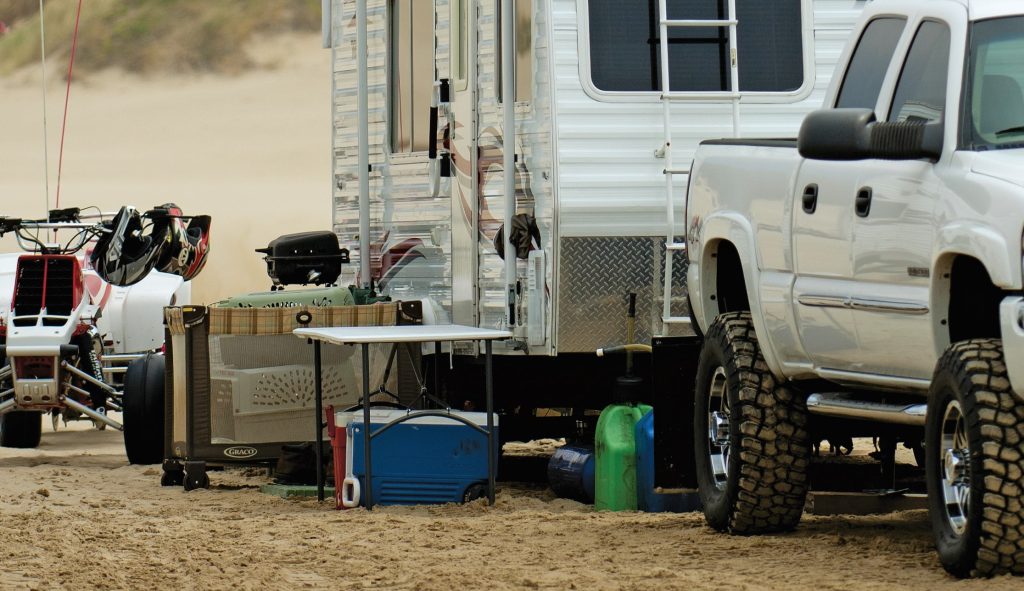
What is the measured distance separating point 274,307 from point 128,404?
1749 millimetres

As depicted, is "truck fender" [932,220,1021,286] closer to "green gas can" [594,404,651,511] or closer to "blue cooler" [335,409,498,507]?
"green gas can" [594,404,651,511]

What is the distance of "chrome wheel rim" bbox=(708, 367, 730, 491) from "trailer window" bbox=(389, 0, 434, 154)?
3.40 m

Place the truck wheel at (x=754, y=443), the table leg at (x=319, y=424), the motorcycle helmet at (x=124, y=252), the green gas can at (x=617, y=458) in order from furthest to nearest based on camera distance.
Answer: the motorcycle helmet at (x=124, y=252) → the table leg at (x=319, y=424) → the green gas can at (x=617, y=458) → the truck wheel at (x=754, y=443)

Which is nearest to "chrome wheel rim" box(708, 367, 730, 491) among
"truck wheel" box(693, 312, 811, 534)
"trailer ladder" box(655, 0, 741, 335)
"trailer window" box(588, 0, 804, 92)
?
"truck wheel" box(693, 312, 811, 534)

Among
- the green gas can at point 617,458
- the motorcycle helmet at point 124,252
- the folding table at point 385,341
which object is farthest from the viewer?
the motorcycle helmet at point 124,252

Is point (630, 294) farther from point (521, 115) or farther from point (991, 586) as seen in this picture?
point (991, 586)

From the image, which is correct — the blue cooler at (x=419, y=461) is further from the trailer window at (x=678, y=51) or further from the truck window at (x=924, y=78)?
the truck window at (x=924, y=78)

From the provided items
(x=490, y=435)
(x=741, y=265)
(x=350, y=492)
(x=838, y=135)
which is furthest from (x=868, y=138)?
(x=350, y=492)

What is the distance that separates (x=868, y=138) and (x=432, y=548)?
2.55 metres

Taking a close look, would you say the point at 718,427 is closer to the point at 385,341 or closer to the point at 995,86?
the point at 385,341

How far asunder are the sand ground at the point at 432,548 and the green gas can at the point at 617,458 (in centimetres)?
18

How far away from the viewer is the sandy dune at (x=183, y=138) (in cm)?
4919

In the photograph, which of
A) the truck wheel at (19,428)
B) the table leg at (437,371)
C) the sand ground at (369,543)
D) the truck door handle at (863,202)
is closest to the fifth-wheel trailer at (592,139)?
the table leg at (437,371)

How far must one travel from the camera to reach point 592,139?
31.2 ft
